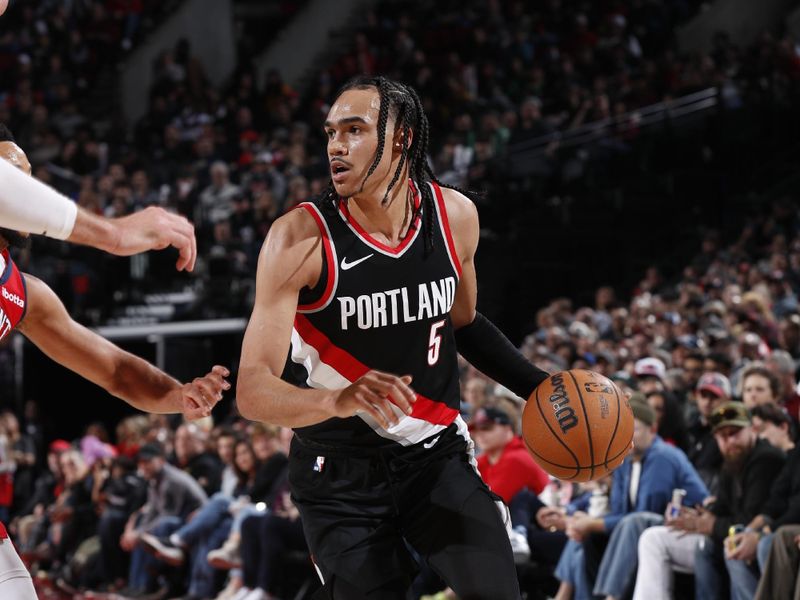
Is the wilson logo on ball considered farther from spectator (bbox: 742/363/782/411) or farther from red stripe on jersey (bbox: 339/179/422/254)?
spectator (bbox: 742/363/782/411)

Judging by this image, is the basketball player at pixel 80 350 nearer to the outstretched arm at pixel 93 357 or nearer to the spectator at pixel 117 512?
the outstretched arm at pixel 93 357

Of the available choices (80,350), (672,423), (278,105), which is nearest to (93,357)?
(80,350)

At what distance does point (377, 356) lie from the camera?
393cm

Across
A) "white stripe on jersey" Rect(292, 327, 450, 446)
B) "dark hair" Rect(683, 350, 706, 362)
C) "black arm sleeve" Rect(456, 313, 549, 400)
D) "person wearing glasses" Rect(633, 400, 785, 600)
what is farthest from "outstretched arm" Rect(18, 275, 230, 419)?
"dark hair" Rect(683, 350, 706, 362)

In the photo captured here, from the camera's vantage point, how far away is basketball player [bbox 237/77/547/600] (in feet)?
12.4

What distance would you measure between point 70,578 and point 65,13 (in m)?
12.7

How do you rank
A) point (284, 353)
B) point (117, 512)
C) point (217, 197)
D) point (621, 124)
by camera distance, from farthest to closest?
point (217, 197) < point (621, 124) < point (117, 512) < point (284, 353)

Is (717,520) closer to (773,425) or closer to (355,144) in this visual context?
(773,425)

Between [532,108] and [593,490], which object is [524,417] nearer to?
[593,490]

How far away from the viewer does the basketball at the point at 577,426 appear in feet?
13.5

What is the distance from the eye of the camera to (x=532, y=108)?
633 inches

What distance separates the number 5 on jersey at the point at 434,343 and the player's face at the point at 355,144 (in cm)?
47

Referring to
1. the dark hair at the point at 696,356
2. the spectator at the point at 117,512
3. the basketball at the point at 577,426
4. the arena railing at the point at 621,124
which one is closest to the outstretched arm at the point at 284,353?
the basketball at the point at 577,426

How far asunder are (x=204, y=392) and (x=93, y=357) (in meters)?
0.53
